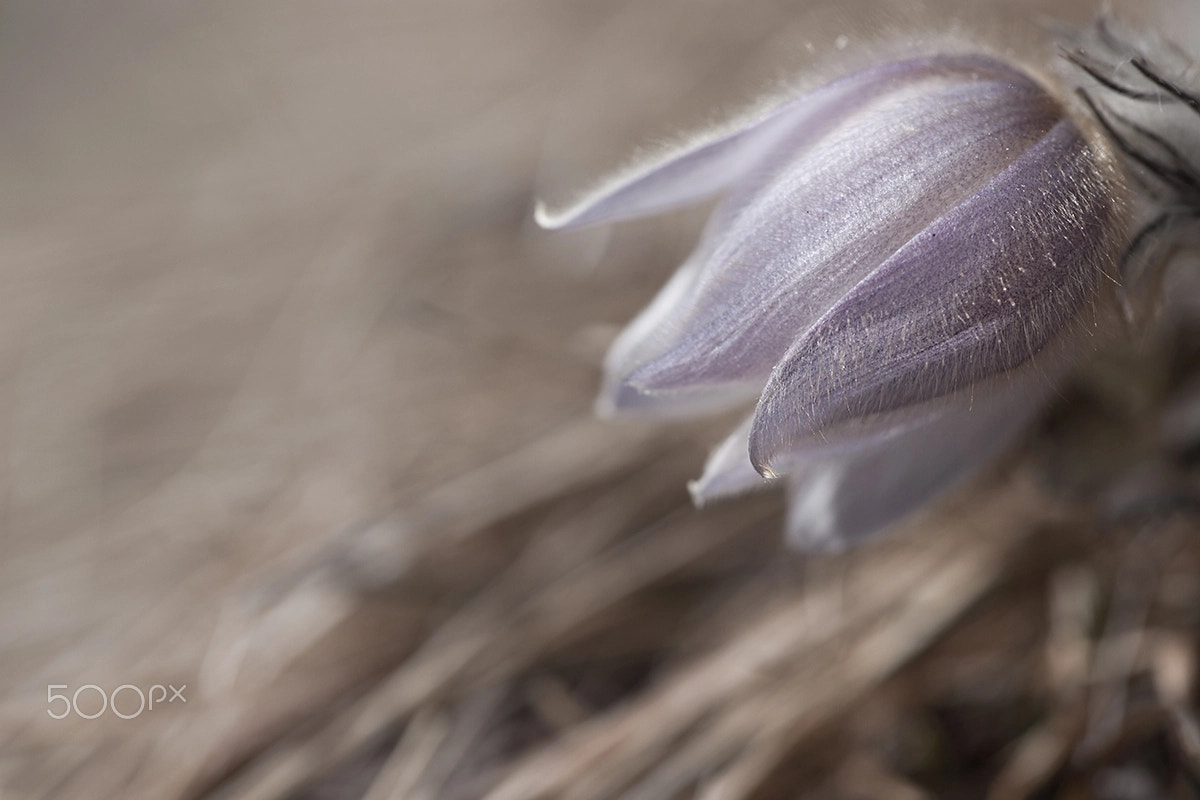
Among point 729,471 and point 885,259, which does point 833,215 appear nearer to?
point 885,259

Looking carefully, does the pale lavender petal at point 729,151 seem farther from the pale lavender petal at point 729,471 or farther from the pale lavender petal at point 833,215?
the pale lavender petal at point 729,471

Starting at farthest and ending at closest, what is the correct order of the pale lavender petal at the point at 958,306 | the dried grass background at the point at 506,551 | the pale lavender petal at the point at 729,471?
the dried grass background at the point at 506,551, the pale lavender petal at the point at 729,471, the pale lavender petal at the point at 958,306

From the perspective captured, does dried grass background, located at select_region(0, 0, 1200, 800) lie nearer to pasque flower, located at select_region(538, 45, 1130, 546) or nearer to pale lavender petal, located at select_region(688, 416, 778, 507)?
pasque flower, located at select_region(538, 45, 1130, 546)

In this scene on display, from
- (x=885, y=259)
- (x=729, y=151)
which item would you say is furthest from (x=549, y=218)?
(x=885, y=259)

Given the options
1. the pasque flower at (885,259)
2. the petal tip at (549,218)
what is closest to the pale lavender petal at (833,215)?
the pasque flower at (885,259)

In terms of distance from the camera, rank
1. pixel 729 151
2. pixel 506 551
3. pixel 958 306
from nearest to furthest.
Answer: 1. pixel 958 306
2. pixel 729 151
3. pixel 506 551

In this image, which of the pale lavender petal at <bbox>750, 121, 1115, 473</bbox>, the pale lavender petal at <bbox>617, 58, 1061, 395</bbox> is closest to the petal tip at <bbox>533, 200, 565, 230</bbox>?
the pale lavender petal at <bbox>617, 58, 1061, 395</bbox>
